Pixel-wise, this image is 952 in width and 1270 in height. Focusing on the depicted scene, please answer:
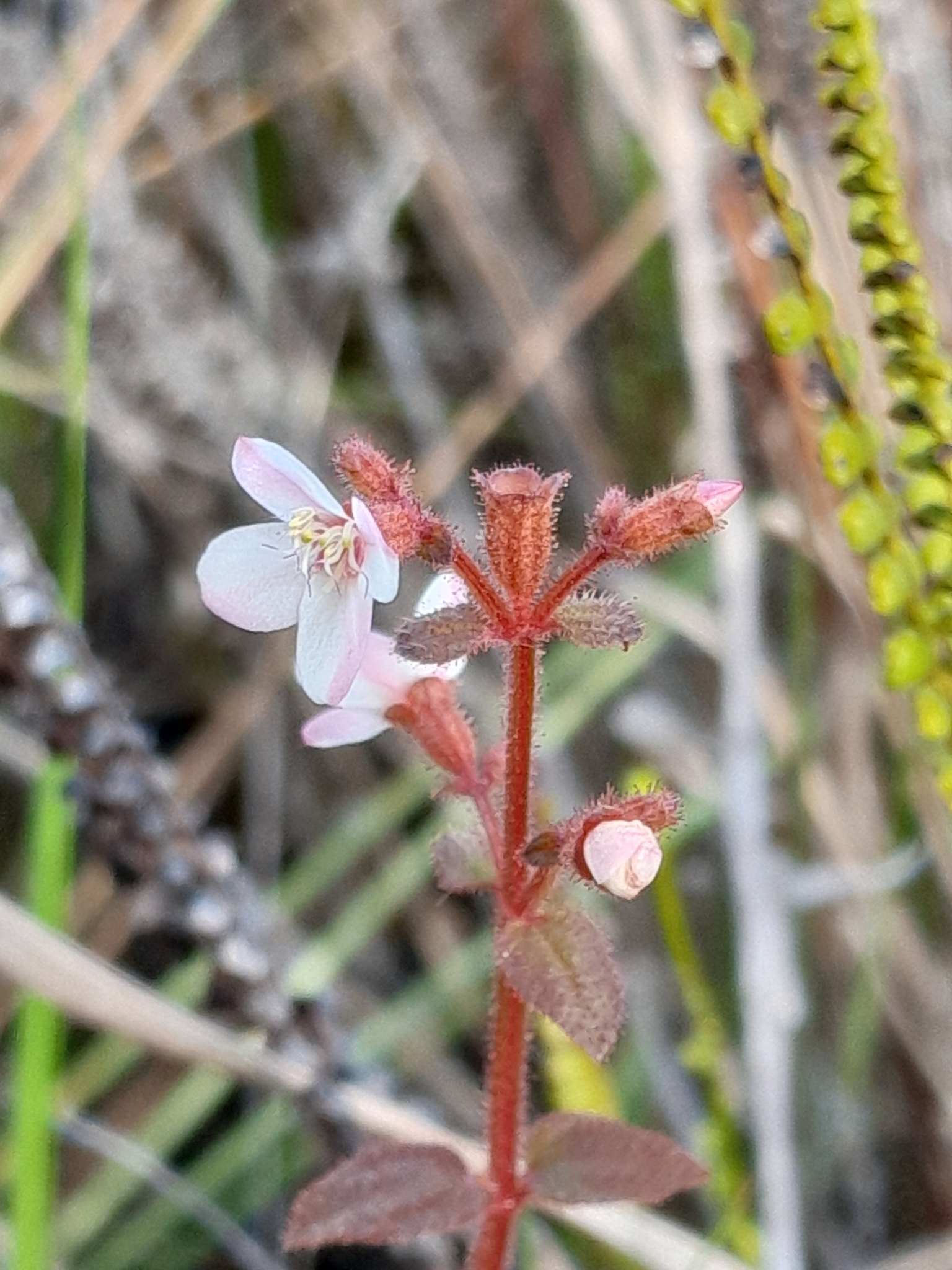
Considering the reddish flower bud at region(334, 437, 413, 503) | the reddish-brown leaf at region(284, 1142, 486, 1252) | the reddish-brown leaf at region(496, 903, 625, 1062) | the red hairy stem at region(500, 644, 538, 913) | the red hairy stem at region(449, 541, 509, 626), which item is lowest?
the reddish-brown leaf at region(284, 1142, 486, 1252)

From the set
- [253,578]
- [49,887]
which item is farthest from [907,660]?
[49,887]

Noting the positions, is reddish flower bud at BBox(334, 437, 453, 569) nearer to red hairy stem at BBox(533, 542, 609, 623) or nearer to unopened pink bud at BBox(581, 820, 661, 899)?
red hairy stem at BBox(533, 542, 609, 623)

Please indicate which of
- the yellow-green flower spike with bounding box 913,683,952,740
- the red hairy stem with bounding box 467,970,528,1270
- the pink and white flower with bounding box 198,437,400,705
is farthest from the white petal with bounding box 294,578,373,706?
the yellow-green flower spike with bounding box 913,683,952,740

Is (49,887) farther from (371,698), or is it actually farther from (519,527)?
(519,527)

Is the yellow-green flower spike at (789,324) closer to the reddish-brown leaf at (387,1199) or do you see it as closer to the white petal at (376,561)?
the white petal at (376,561)

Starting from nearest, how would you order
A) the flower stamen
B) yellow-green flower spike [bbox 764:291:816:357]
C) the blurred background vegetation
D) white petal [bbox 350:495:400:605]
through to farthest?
white petal [bbox 350:495:400:605], the flower stamen, yellow-green flower spike [bbox 764:291:816:357], the blurred background vegetation
